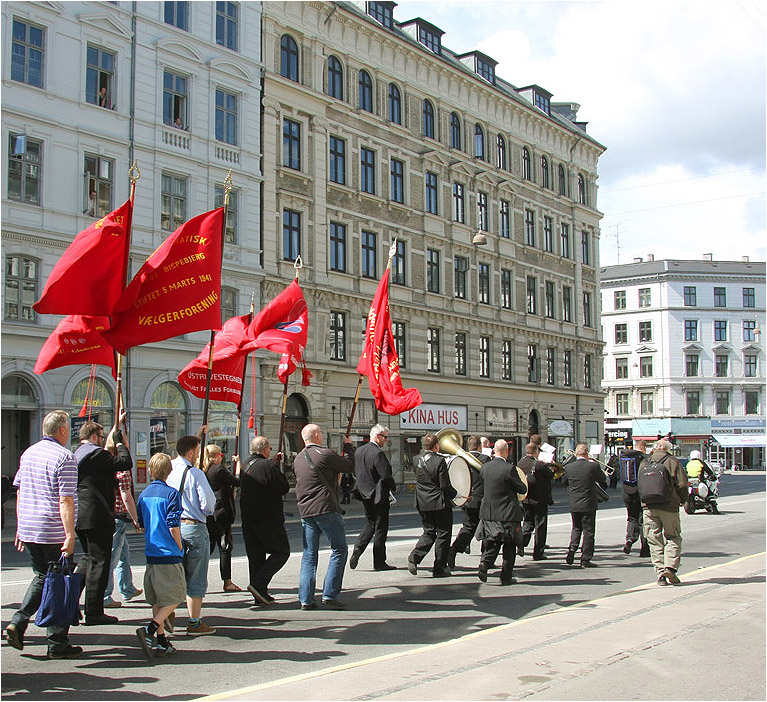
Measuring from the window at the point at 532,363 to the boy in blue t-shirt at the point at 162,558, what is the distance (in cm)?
3831

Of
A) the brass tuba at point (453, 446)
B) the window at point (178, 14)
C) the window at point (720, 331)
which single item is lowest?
the brass tuba at point (453, 446)

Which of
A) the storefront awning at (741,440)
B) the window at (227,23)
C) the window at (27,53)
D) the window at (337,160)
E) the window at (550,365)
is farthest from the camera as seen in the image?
the storefront awning at (741,440)

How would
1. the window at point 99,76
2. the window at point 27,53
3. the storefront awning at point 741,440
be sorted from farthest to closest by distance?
the storefront awning at point 741,440 → the window at point 99,76 → the window at point 27,53

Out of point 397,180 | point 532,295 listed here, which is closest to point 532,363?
point 532,295

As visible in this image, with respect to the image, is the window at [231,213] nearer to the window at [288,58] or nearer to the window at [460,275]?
the window at [288,58]

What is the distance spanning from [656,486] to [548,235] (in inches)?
1483

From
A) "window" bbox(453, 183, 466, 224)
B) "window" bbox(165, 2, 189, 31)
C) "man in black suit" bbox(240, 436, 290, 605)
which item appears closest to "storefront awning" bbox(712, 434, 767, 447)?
"window" bbox(453, 183, 466, 224)

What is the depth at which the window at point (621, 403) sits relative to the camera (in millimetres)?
80125

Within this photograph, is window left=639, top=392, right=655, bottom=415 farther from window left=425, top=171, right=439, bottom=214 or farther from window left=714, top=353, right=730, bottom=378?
window left=425, top=171, right=439, bottom=214

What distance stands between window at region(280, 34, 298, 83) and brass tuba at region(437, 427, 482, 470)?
74.6ft

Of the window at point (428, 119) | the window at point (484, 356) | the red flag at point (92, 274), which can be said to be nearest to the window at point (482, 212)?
the window at point (428, 119)

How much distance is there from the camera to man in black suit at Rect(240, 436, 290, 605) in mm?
10086

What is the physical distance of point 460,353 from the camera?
133 ft

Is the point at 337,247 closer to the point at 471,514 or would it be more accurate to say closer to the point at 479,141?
the point at 479,141
